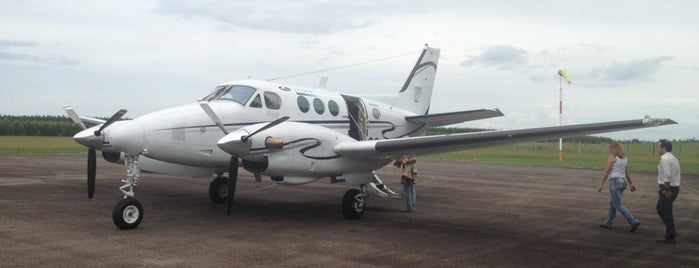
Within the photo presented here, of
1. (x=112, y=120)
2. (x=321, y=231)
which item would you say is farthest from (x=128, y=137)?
(x=321, y=231)

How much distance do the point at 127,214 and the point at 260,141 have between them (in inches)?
103

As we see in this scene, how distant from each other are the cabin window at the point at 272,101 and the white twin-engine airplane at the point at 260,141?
0.08ft

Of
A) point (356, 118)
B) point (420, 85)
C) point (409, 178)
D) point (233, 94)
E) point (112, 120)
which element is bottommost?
point (409, 178)

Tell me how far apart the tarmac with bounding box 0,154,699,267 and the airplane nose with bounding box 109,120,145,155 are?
1399 millimetres

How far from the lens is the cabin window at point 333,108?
13.6 metres

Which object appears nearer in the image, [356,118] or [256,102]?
[256,102]

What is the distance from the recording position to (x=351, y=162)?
11844mm

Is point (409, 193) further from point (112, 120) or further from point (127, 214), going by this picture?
point (112, 120)

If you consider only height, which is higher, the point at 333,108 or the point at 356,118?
the point at 333,108

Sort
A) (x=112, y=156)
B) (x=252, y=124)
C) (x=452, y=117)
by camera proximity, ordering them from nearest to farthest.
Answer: (x=112, y=156), (x=252, y=124), (x=452, y=117)

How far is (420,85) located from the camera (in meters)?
18.6

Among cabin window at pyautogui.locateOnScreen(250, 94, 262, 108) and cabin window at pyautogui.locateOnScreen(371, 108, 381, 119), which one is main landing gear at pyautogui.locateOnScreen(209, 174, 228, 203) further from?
cabin window at pyautogui.locateOnScreen(371, 108, 381, 119)

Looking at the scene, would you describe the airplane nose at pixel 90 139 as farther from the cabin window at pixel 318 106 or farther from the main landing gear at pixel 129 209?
the cabin window at pixel 318 106

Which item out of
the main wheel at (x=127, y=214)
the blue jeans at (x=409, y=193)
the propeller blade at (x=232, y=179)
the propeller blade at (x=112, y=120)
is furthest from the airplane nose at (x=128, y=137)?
the blue jeans at (x=409, y=193)
